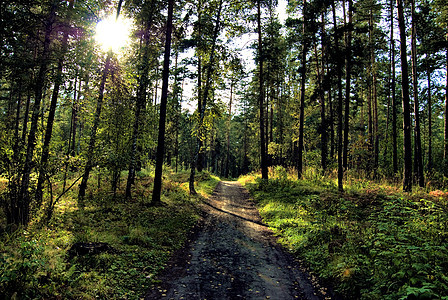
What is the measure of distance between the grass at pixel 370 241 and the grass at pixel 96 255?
4126 mm

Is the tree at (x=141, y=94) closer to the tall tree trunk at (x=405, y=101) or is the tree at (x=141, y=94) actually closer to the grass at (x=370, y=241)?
the grass at (x=370, y=241)

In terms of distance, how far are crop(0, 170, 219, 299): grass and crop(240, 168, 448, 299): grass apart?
413 cm

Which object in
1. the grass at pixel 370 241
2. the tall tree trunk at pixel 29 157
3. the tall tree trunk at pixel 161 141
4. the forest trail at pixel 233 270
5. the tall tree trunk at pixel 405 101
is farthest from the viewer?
the tall tree trunk at pixel 161 141

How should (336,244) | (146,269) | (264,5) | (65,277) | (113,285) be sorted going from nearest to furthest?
(65,277)
(113,285)
(146,269)
(336,244)
(264,5)

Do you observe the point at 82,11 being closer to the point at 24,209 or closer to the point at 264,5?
the point at 24,209

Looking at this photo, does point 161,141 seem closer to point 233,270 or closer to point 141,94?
point 141,94

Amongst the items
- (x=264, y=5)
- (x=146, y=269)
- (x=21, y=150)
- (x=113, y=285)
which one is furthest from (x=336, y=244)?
(x=264, y=5)

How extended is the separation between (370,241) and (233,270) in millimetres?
3520

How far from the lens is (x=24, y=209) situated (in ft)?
20.8

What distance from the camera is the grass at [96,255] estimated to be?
12.7 feet

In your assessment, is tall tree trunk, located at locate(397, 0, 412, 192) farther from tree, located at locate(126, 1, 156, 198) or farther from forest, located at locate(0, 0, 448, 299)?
tree, located at locate(126, 1, 156, 198)

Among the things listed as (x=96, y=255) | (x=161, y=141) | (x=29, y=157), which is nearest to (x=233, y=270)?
(x=96, y=255)

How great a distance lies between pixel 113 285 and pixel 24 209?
12.6ft

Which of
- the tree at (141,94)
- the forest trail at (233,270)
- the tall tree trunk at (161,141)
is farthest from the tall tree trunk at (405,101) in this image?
the tree at (141,94)
